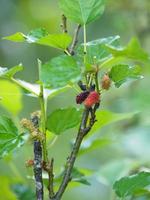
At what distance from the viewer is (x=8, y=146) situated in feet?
2.52

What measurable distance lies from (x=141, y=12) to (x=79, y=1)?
1.64 metres

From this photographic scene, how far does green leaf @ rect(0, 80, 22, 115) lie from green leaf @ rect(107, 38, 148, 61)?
17.0 inches

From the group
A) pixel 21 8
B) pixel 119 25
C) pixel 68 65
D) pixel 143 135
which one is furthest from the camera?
pixel 21 8

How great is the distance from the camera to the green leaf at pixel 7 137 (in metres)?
0.76

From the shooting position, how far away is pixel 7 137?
2.56 feet

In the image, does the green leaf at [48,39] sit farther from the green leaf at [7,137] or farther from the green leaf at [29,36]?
the green leaf at [7,137]

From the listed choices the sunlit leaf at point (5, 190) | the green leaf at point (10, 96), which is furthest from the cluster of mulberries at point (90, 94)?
the sunlit leaf at point (5, 190)

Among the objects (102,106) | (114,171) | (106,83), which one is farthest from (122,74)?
(102,106)

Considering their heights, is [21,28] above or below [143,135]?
above

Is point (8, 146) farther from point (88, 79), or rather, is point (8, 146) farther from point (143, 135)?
point (143, 135)

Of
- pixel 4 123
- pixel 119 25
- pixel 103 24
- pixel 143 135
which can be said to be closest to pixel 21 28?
pixel 103 24

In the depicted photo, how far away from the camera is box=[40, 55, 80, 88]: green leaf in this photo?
2.27 ft

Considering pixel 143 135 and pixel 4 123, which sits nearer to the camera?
pixel 4 123

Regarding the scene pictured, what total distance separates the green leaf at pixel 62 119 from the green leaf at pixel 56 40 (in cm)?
11
